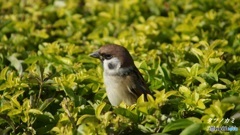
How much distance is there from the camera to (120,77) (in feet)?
11.8

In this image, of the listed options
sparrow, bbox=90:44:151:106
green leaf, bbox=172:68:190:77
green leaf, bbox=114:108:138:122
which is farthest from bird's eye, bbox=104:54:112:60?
green leaf, bbox=114:108:138:122

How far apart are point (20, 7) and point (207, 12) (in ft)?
6.92

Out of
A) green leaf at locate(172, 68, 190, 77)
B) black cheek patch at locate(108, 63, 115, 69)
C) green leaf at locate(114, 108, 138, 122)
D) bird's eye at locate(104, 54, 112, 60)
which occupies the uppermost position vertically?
bird's eye at locate(104, 54, 112, 60)

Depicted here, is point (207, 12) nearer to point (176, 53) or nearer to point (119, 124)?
point (176, 53)

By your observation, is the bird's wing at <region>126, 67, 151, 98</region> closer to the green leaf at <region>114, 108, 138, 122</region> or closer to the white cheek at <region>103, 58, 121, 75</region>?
the white cheek at <region>103, 58, 121, 75</region>

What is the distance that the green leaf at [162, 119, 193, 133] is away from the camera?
110 inches

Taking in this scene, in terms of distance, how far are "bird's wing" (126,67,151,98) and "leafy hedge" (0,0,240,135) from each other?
0.16m

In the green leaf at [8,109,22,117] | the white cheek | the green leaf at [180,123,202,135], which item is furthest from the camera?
the white cheek

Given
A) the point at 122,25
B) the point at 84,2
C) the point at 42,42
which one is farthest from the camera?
the point at 84,2

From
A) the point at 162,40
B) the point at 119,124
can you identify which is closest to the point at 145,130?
the point at 119,124

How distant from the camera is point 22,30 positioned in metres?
4.85

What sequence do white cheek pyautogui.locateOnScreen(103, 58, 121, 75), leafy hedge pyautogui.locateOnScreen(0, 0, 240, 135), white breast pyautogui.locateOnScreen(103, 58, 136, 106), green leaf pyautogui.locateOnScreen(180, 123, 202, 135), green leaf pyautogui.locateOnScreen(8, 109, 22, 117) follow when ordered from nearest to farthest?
green leaf pyautogui.locateOnScreen(180, 123, 202, 135) → leafy hedge pyautogui.locateOnScreen(0, 0, 240, 135) → green leaf pyautogui.locateOnScreen(8, 109, 22, 117) → white breast pyautogui.locateOnScreen(103, 58, 136, 106) → white cheek pyautogui.locateOnScreen(103, 58, 121, 75)

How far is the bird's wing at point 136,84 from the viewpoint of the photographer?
11.4 ft

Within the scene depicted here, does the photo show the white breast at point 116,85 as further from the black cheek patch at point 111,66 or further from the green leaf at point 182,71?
the green leaf at point 182,71
